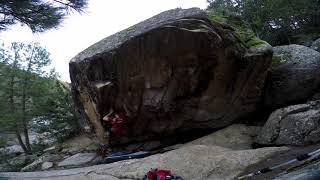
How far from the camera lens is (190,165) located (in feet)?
20.8

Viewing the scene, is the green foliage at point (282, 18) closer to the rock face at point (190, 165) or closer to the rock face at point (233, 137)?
the rock face at point (233, 137)

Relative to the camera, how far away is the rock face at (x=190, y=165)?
590cm

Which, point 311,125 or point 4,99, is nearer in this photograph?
point 311,125

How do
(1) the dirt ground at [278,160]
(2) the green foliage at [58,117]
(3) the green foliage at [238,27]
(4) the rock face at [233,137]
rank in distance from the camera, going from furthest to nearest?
(2) the green foliage at [58,117]
(3) the green foliage at [238,27]
(4) the rock face at [233,137]
(1) the dirt ground at [278,160]

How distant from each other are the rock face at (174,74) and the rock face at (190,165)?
1.34 m

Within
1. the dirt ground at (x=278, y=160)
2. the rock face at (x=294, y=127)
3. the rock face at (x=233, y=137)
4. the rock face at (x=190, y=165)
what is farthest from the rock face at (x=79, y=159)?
the dirt ground at (x=278, y=160)

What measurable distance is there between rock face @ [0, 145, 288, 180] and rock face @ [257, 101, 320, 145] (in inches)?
16.2

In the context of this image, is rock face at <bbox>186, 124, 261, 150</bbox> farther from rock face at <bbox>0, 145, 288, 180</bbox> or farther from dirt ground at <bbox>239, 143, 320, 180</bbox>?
→ dirt ground at <bbox>239, 143, 320, 180</bbox>

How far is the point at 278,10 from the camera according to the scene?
13.2 m

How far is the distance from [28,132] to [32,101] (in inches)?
57.5

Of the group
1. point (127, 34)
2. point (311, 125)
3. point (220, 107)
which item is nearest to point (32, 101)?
point (127, 34)

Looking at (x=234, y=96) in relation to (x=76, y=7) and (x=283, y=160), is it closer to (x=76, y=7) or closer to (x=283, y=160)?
(x=283, y=160)

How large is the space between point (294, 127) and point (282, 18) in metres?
7.34

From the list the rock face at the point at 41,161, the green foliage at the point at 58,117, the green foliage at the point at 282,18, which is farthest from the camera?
the green foliage at the point at 282,18
